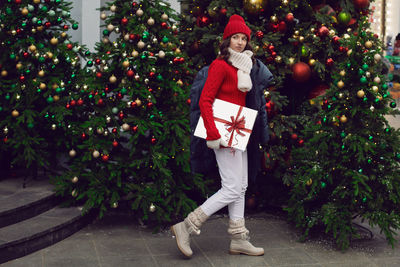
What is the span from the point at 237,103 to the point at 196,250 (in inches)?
57.8

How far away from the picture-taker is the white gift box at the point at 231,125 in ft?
14.6

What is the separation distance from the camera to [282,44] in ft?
20.6

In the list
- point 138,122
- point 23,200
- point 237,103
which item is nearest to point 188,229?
point 237,103

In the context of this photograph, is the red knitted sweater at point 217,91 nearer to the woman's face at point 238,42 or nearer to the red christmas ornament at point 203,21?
the woman's face at point 238,42

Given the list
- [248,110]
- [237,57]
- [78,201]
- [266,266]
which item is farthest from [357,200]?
[78,201]

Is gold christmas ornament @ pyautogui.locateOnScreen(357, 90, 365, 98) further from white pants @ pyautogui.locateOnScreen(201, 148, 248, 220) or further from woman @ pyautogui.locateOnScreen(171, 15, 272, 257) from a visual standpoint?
white pants @ pyautogui.locateOnScreen(201, 148, 248, 220)

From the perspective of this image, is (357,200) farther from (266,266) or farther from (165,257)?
(165,257)

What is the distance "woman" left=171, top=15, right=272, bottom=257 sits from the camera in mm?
4465

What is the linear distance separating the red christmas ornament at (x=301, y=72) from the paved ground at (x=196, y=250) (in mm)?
1669

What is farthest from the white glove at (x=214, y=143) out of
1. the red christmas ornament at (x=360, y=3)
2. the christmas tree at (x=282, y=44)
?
the red christmas ornament at (x=360, y=3)

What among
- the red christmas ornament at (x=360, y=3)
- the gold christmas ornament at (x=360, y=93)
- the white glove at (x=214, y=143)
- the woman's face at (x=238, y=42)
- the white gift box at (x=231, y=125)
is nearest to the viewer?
the white glove at (x=214, y=143)

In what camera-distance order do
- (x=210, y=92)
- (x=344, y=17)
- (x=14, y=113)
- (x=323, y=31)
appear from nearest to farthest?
(x=210, y=92)
(x=14, y=113)
(x=323, y=31)
(x=344, y=17)

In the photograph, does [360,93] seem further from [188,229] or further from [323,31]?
[188,229]

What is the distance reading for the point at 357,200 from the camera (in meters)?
5.04
